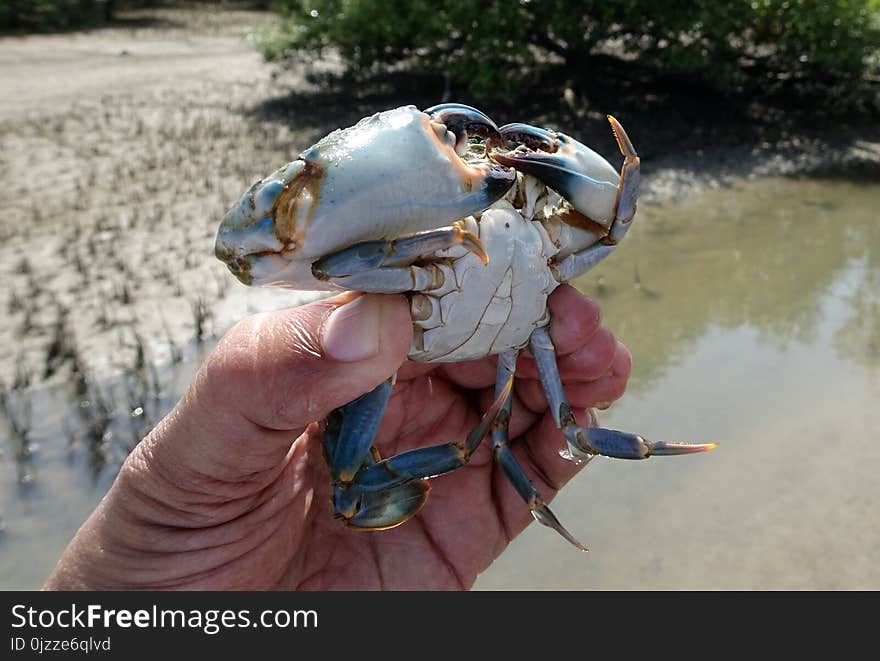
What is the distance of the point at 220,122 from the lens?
11.6 metres

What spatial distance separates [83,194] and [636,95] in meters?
7.60

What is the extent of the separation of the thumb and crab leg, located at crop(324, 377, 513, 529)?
0.22 meters

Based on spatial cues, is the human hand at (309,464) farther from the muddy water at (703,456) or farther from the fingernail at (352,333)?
the muddy water at (703,456)

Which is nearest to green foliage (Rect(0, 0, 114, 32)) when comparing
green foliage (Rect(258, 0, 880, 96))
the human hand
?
green foliage (Rect(258, 0, 880, 96))

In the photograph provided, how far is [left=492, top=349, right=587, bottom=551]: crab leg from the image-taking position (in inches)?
100

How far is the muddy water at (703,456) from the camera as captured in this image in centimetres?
447

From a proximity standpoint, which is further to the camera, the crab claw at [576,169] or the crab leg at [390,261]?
the crab claw at [576,169]

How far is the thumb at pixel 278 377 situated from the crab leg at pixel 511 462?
0.59 metres

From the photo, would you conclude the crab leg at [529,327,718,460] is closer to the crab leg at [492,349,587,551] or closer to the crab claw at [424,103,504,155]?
the crab leg at [492,349,587,551]

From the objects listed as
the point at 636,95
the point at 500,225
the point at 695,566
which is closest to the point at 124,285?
the point at 695,566

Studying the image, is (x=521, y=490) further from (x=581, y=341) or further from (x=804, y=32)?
(x=804, y=32)

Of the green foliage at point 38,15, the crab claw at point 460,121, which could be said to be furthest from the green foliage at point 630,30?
the green foliage at point 38,15

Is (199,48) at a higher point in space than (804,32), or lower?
lower

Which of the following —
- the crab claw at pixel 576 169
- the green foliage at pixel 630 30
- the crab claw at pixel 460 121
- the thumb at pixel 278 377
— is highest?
the crab claw at pixel 460 121
